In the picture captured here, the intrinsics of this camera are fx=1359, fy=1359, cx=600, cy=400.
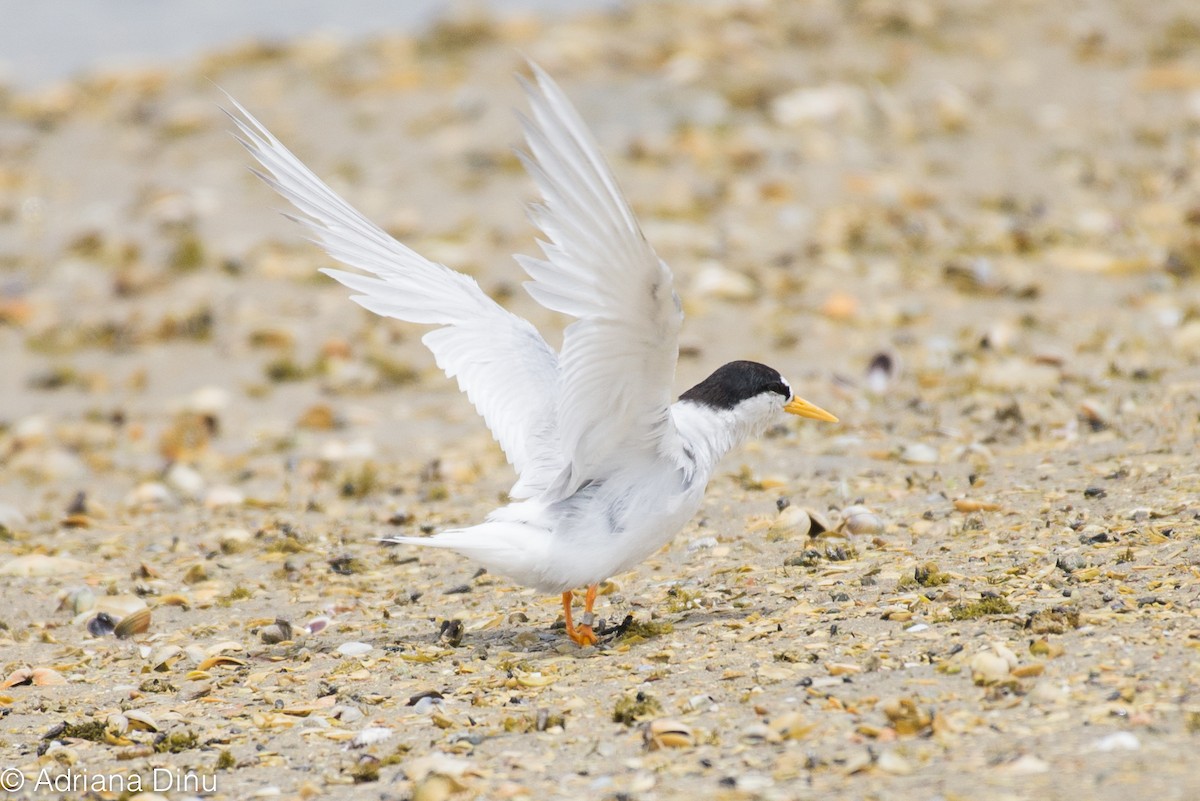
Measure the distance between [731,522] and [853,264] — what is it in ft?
13.0

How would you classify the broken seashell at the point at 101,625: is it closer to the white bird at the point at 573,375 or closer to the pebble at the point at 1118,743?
the white bird at the point at 573,375

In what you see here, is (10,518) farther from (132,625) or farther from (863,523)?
(863,523)

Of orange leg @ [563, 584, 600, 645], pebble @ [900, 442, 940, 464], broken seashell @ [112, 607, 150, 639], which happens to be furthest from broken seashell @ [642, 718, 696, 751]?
pebble @ [900, 442, 940, 464]

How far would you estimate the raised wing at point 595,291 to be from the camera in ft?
11.6

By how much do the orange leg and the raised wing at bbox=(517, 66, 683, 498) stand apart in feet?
1.87

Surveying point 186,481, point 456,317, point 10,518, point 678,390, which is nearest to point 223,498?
point 186,481

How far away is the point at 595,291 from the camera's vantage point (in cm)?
386

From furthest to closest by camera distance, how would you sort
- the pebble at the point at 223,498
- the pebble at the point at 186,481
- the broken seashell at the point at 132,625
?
the pebble at the point at 186,481 → the pebble at the point at 223,498 → the broken seashell at the point at 132,625

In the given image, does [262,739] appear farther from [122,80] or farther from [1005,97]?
[122,80]

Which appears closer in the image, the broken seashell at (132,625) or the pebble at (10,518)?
the broken seashell at (132,625)

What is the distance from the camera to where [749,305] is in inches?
348

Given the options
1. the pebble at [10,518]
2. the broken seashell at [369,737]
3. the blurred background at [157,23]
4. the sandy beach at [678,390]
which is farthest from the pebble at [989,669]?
the blurred background at [157,23]

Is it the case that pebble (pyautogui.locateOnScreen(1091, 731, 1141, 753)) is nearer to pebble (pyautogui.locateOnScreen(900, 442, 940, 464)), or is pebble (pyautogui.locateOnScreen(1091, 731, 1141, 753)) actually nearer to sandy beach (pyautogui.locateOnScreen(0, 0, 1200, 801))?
sandy beach (pyautogui.locateOnScreen(0, 0, 1200, 801))

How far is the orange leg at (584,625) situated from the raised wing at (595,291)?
569 millimetres
